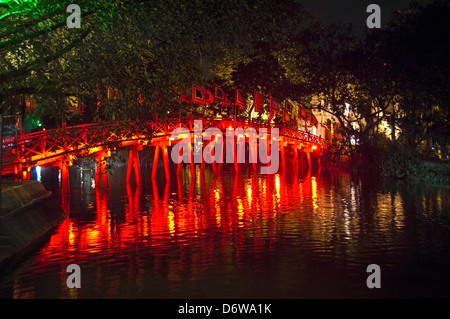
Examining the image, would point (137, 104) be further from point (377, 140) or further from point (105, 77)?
point (377, 140)

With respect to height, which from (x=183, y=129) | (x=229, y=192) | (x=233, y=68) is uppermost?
(x=233, y=68)

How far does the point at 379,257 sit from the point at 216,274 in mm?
3612

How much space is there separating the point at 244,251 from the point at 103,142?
49.7 ft

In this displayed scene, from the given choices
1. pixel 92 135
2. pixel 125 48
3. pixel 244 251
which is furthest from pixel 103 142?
pixel 244 251

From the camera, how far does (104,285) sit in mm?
9164

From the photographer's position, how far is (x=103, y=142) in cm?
2559

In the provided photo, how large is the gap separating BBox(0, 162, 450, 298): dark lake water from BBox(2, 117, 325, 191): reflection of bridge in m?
2.85

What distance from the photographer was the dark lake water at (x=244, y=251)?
29.1 ft

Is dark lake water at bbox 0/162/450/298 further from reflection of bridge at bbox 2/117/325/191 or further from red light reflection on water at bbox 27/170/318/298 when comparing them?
reflection of bridge at bbox 2/117/325/191

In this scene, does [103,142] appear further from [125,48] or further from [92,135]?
[125,48]

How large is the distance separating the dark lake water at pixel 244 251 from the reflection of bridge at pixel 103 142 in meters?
2.85

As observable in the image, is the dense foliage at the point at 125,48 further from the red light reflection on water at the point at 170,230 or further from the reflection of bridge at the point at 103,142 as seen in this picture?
the red light reflection on water at the point at 170,230

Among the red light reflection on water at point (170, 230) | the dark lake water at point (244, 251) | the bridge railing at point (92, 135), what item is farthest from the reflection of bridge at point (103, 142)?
the dark lake water at point (244, 251)

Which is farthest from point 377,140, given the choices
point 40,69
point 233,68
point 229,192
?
point 40,69
